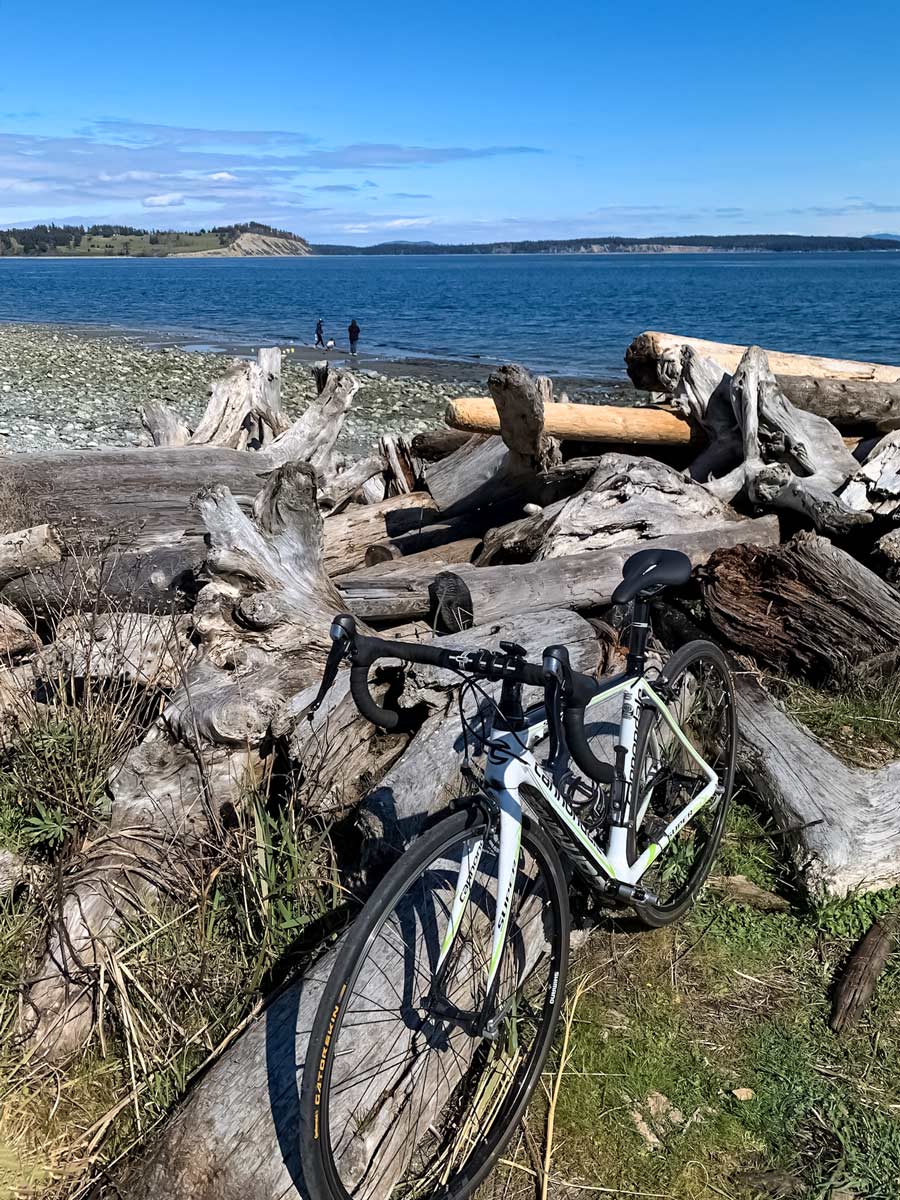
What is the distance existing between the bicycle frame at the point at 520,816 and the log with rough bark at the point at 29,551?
12.3ft

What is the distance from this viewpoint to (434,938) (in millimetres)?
2953

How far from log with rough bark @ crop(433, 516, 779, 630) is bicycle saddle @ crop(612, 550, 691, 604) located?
2.20 m

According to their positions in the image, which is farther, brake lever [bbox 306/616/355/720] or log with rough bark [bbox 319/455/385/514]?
log with rough bark [bbox 319/455/385/514]

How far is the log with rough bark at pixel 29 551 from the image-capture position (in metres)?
5.77

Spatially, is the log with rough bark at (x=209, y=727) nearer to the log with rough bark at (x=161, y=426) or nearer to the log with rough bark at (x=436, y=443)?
the log with rough bark at (x=436, y=443)

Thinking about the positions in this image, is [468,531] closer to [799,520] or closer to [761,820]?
[799,520]

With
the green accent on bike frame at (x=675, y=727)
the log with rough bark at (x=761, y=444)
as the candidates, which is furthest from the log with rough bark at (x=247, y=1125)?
the log with rough bark at (x=761, y=444)

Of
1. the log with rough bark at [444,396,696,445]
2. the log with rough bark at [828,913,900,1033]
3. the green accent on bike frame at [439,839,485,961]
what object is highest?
the log with rough bark at [444,396,696,445]

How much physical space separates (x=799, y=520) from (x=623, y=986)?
459cm

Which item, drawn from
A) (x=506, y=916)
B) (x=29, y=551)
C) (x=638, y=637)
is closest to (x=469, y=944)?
(x=506, y=916)

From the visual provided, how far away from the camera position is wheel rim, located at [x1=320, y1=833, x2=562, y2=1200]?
285 cm

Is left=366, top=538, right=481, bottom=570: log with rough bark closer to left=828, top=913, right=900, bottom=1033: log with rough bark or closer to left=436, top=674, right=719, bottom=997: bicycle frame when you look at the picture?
left=436, top=674, right=719, bottom=997: bicycle frame

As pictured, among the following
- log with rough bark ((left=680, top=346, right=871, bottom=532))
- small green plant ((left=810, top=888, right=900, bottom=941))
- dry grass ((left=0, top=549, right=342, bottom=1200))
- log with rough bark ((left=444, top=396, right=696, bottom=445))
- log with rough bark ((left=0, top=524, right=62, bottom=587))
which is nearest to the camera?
dry grass ((left=0, top=549, right=342, bottom=1200))

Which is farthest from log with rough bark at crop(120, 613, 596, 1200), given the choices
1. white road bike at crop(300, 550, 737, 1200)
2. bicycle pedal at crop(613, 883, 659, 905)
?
bicycle pedal at crop(613, 883, 659, 905)
